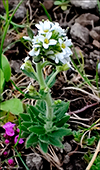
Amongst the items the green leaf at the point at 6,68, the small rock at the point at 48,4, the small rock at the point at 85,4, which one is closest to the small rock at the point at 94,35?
the small rock at the point at 85,4

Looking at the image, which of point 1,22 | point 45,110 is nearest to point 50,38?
point 45,110

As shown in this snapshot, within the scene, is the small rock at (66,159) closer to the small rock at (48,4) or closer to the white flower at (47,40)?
the white flower at (47,40)

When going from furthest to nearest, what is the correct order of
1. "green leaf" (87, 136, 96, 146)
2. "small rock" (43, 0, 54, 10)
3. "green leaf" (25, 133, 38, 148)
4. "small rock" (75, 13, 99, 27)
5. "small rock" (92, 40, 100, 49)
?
"small rock" (43, 0, 54, 10), "small rock" (75, 13, 99, 27), "small rock" (92, 40, 100, 49), "green leaf" (87, 136, 96, 146), "green leaf" (25, 133, 38, 148)

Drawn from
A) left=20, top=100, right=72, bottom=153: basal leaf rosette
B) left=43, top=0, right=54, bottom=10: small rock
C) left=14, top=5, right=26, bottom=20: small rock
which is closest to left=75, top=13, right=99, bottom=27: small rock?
left=43, top=0, right=54, bottom=10: small rock

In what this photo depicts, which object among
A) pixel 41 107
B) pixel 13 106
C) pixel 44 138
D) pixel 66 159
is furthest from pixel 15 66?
pixel 66 159

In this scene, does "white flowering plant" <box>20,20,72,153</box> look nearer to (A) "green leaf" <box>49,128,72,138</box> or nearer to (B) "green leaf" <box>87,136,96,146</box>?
(A) "green leaf" <box>49,128,72,138</box>

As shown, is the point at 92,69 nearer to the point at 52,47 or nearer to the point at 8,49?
the point at 8,49
